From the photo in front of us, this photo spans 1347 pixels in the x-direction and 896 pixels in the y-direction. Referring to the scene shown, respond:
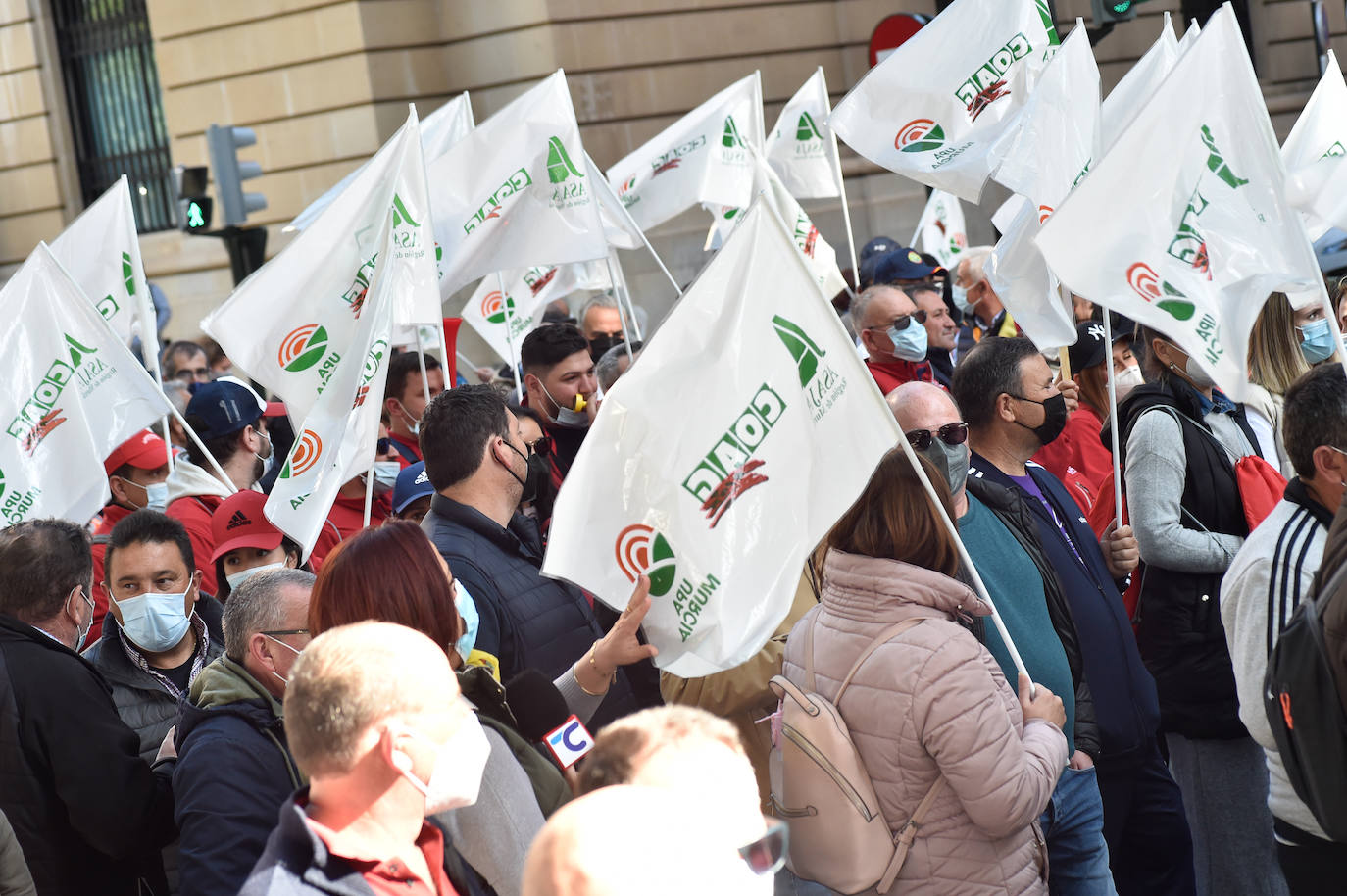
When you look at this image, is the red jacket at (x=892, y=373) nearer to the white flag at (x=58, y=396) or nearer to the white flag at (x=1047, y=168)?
the white flag at (x=1047, y=168)

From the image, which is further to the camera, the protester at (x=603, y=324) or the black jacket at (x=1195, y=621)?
the protester at (x=603, y=324)

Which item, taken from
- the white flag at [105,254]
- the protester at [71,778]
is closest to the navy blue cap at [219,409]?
the white flag at [105,254]

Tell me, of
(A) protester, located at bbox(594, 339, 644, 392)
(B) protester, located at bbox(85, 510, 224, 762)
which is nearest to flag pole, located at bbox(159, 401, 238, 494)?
(B) protester, located at bbox(85, 510, 224, 762)

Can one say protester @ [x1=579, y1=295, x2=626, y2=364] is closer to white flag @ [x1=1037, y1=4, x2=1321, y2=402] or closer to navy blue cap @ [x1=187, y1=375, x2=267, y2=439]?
navy blue cap @ [x1=187, y1=375, x2=267, y2=439]

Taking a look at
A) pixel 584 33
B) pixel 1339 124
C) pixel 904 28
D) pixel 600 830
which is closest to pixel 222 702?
pixel 600 830

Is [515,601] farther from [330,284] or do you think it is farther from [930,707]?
[330,284]

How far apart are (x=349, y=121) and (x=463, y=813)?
13181 mm

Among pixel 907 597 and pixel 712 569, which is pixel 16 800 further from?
pixel 907 597

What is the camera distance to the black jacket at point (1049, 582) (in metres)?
4.22

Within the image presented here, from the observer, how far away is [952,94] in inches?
268

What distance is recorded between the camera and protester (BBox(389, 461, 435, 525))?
5.31 metres

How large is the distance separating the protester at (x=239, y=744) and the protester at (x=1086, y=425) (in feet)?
10.4

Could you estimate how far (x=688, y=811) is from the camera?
2072 mm

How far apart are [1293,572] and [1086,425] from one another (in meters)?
2.61
